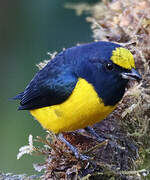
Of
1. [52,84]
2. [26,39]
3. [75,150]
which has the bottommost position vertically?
[75,150]

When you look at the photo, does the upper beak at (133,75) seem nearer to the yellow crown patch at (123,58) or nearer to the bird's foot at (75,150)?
the yellow crown patch at (123,58)

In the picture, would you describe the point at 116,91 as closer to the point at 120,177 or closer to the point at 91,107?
the point at 91,107

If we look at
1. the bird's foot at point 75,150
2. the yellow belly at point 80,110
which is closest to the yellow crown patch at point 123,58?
the yellow belly at point 80,110

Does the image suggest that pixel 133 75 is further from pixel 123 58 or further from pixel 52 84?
pixel 52 84

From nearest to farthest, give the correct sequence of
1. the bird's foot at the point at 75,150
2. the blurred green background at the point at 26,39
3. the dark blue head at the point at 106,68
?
the bird's foot at the point at 75,150, the dark blue head at the point at 106,68, the blurred green background at the point at 26,39

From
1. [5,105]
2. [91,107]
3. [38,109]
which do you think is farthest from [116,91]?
[5,105]

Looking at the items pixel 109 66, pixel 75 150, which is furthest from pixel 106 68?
pixel 75 150
